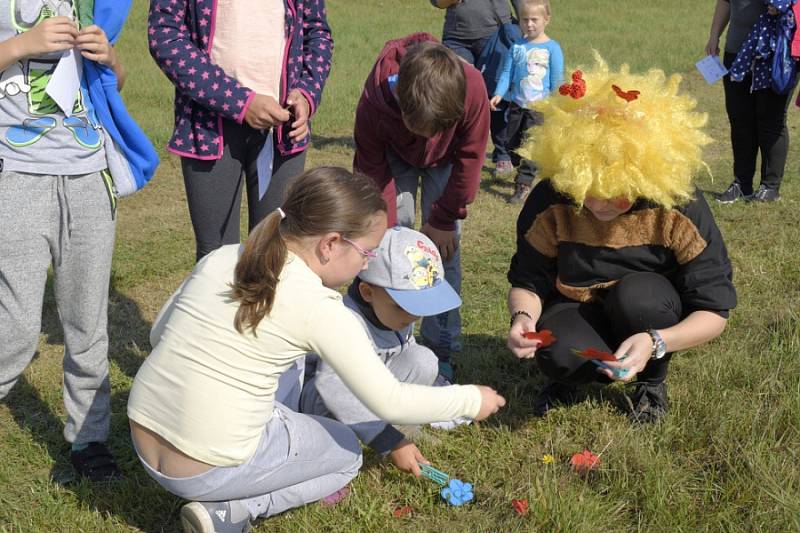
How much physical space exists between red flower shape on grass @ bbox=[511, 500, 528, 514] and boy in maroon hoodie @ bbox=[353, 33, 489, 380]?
3.33 feet

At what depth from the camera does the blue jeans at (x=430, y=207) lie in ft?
11.9

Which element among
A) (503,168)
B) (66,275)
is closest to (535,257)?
(66,275)

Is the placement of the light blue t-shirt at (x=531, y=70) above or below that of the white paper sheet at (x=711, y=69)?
below

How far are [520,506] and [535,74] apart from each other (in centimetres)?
474

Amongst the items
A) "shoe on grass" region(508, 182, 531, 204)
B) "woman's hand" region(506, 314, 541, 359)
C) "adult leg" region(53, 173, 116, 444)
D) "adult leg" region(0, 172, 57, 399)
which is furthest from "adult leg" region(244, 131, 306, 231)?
"shoe on grass" region(508, 182, 531, 204)

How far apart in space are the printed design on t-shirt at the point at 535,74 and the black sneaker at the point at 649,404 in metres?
3.96

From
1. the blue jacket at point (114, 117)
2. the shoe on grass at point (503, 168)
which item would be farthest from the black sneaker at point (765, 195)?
the blue jacket at point (114, 117)

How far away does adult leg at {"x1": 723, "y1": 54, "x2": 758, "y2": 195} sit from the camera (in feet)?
20.1

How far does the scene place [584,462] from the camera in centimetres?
282

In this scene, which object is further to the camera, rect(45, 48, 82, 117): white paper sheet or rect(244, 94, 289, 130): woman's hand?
rect(244, 94, 289, 130): woman's hand

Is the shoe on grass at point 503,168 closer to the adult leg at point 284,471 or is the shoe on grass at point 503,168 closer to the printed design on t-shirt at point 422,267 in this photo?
the printed design on t-shirt at point 422,267

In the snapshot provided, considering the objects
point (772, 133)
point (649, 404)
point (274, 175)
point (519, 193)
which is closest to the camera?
point (649, 404)

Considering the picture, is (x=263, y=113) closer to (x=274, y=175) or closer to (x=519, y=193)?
(x=274, y=175)

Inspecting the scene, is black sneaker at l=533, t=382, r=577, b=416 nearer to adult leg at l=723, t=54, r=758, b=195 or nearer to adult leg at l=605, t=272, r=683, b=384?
adult leg at l=605, t=272, r=683, b=384
